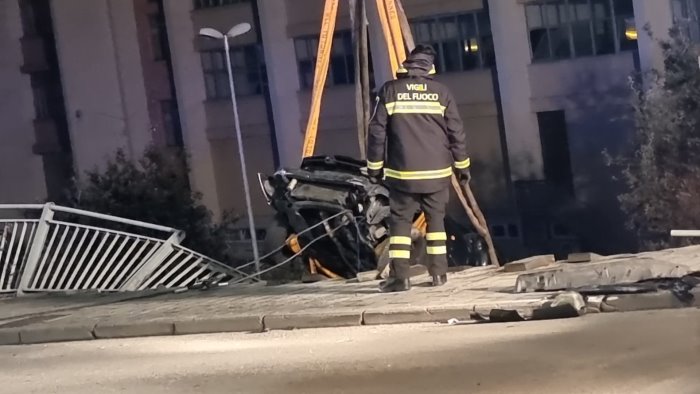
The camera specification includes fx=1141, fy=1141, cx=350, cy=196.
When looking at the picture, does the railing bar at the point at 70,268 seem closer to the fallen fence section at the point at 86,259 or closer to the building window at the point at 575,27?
the fallen fence section at the point at 86,259

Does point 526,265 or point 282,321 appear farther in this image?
point 526,265

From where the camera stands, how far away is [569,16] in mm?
24453

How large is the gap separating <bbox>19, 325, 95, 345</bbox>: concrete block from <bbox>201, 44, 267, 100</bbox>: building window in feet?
66.3

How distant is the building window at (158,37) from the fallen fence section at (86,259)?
18116 mm

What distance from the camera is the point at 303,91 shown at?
28578mm

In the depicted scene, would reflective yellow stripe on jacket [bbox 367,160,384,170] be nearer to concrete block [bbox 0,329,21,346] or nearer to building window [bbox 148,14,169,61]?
concrete block [bbox 0,329,21,346]

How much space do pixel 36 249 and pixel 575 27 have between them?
15.2 m

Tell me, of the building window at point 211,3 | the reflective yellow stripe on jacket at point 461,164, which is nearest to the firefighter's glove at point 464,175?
the reflective yellow stripe on jacket at point 461,164

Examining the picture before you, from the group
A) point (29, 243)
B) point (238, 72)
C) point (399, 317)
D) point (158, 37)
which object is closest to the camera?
point (399, 317)

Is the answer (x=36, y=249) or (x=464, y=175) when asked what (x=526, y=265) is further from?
(x=36, y=249)

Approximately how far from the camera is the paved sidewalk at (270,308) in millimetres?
8094

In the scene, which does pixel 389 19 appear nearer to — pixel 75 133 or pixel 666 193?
pixel 666 193

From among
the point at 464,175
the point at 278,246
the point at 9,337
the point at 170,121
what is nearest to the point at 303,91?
the point at 170,121

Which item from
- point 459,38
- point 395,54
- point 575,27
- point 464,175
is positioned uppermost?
point 459,38
